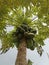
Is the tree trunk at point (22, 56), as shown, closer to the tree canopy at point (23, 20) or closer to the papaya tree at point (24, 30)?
the papaya tree at point (24, 30)

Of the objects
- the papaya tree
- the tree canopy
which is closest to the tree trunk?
the papaya tree

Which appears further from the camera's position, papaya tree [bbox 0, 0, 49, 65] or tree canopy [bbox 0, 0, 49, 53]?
papaya tree [bbox 0, 0, 49, 65]

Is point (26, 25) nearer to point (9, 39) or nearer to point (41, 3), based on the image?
point (9, 39)

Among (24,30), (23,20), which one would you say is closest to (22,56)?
(24,30)

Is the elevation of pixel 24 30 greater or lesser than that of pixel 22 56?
greater

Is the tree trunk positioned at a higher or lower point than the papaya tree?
lower

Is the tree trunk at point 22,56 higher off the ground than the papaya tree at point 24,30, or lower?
lower

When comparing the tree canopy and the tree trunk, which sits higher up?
the tree canopy

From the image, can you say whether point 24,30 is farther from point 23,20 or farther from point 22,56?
point 22,56

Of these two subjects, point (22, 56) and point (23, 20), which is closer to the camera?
point (22, 56)

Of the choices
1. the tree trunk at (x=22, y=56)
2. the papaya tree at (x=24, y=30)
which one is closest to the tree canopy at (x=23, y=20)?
the papaya tree at (x=24, y=30)

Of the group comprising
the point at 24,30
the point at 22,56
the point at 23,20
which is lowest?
the point at 22,56

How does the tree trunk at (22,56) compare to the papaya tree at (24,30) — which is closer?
the tree trunk at (22,56)

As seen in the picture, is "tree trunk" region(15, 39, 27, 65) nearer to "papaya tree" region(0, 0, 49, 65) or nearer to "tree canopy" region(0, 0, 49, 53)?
"papaya tree" region(0, 0, 49, 65)
